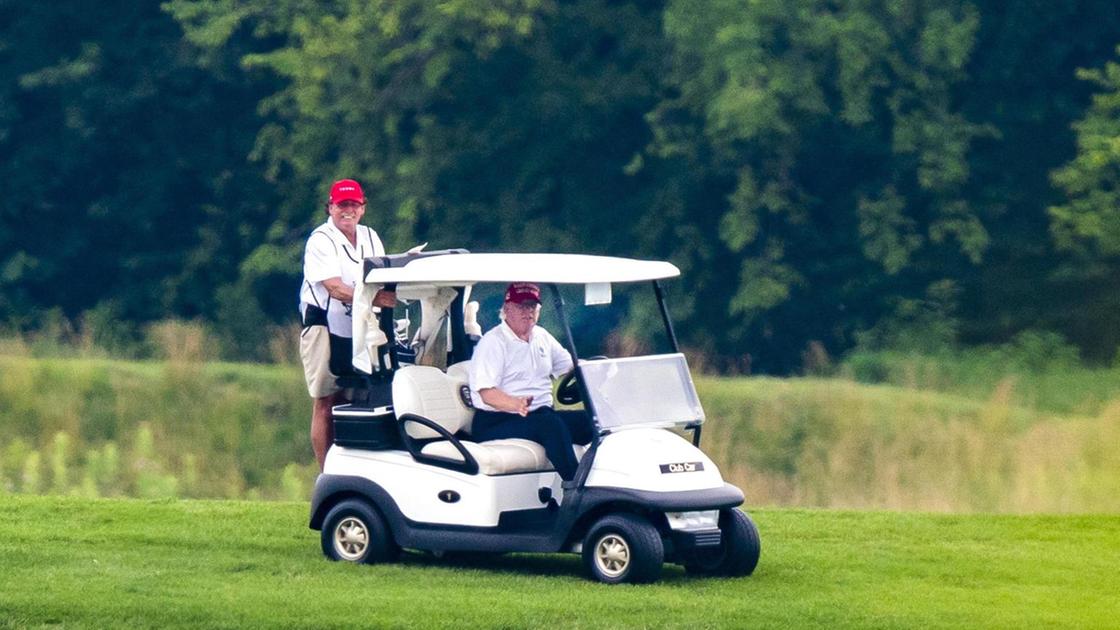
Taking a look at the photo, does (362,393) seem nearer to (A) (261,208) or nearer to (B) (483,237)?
(B) (483,237)

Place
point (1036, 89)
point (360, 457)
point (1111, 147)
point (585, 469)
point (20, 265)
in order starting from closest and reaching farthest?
point (585, 469) < point (360, 457) < point (1111, 147) < point (1036, 89) < point (20, 265)

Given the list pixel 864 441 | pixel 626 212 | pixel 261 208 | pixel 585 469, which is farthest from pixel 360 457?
pixel 261 208

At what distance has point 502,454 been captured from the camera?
9.53m

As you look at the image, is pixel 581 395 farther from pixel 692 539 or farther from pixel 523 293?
pixel 692 539

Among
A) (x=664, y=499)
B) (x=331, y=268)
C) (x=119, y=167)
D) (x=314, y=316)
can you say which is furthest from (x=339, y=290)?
(x=119, y=167)

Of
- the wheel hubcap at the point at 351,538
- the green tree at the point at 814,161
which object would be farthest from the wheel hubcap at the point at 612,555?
the green tree at the point at 814,161

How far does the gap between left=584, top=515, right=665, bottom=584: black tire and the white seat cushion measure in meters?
0.49

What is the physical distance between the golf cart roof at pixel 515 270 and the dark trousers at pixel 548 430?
2.22 feet

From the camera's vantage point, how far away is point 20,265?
3153 cm

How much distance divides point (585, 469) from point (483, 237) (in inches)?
762

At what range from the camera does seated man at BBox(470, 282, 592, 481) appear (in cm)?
962

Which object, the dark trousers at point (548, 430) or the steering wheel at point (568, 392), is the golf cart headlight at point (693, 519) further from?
the steering wheel at point (568, 392)

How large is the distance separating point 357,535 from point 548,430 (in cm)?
109

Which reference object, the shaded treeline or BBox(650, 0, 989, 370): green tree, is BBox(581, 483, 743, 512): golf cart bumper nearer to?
the shaded treeline
